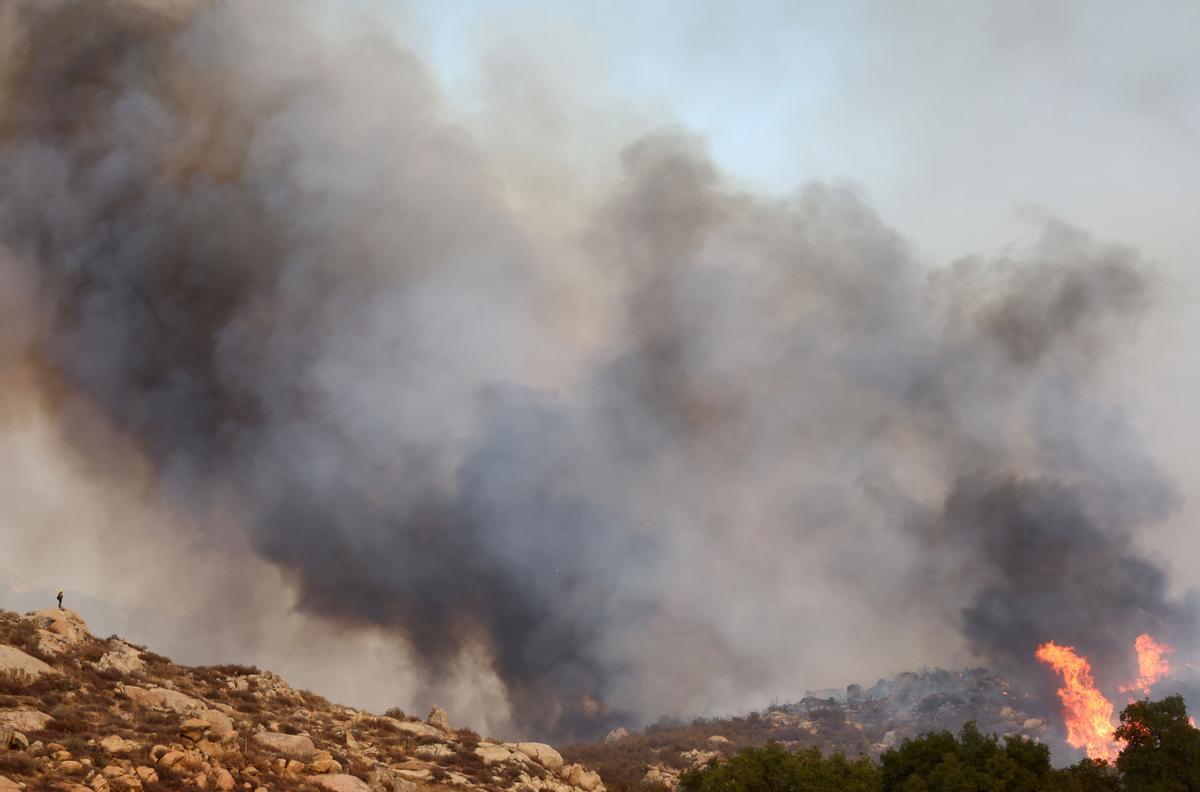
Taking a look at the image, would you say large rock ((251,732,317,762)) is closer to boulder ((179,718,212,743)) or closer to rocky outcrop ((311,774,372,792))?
rocky outcrop ((311,774,372,792))

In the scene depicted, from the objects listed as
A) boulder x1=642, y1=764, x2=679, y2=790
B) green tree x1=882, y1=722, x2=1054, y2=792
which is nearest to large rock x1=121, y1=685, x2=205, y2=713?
green tree x1=882, y1=722, x2=1054, y2=792

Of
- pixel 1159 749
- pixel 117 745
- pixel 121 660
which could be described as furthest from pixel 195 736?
pixel 1159 749

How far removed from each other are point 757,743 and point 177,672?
15959 cm

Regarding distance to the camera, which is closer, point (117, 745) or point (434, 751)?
point (117, 745)

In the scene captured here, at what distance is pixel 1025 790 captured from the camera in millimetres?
56656

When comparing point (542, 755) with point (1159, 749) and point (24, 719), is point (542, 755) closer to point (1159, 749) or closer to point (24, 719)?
point (24, 719)

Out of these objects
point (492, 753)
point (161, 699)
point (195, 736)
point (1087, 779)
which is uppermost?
point (161, 699)

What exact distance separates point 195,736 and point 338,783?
298 inches

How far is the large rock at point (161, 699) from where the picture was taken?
1859 inches

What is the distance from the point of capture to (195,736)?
135ft

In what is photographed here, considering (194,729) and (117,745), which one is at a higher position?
(194,729)

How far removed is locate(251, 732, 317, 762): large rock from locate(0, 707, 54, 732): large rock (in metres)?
11.2

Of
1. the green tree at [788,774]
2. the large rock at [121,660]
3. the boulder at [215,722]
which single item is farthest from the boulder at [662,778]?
the boulder at [215,722]

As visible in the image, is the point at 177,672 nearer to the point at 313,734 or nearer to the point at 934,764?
the point at 313,734
